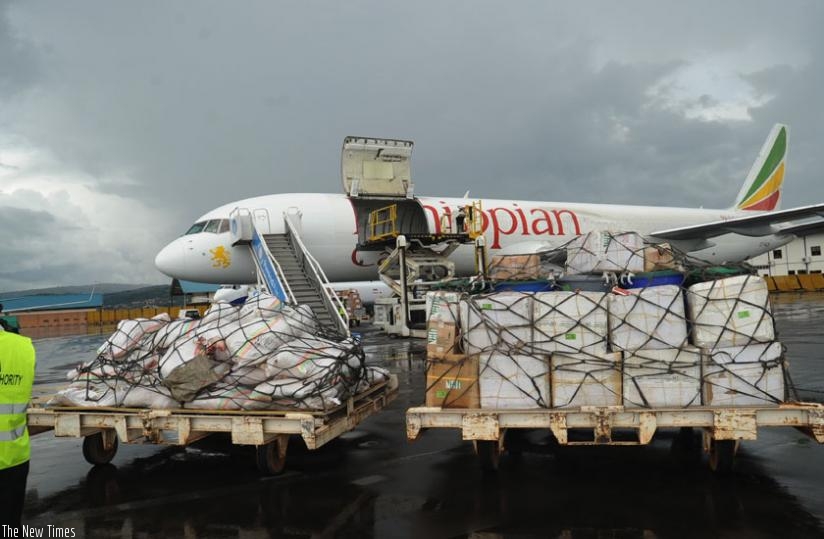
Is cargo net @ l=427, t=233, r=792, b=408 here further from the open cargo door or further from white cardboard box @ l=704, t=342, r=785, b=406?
the open cargo door

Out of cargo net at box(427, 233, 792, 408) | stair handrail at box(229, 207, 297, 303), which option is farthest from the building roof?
cargo net at box(427, 233, 792, 408)

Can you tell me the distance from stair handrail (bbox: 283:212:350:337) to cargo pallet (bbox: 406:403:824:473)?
18.0ft

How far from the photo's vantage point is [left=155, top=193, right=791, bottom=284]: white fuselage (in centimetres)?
1669

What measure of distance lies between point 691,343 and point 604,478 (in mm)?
1544

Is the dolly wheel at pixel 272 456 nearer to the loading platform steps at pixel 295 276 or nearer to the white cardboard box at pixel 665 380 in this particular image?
the white cardboard box at pixel 665 380

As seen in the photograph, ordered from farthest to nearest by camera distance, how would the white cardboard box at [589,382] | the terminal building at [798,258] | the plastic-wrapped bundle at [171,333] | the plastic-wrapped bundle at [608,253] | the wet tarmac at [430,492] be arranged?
the terminal building at [798,258] < the plastic-wrapped bundle at [608,253] < the plastic-wrapped bundle at [171,333] < the white cardboard box at [589,382] < the wet tarmac at [430,492]

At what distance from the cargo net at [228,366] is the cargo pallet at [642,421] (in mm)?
1302

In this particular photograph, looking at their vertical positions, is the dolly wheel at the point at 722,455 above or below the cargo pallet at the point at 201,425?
below

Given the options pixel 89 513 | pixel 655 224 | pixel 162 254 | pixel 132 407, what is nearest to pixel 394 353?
pixel 162 254

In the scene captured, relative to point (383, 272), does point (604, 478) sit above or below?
below

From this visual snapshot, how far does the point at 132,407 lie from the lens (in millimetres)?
6105

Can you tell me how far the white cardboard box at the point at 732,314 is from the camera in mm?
5039

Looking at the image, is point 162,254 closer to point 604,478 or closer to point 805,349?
point 604,478

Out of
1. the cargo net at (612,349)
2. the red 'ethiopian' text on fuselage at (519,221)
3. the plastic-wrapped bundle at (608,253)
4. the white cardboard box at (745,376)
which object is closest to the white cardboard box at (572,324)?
the cargo net at (612,349)
